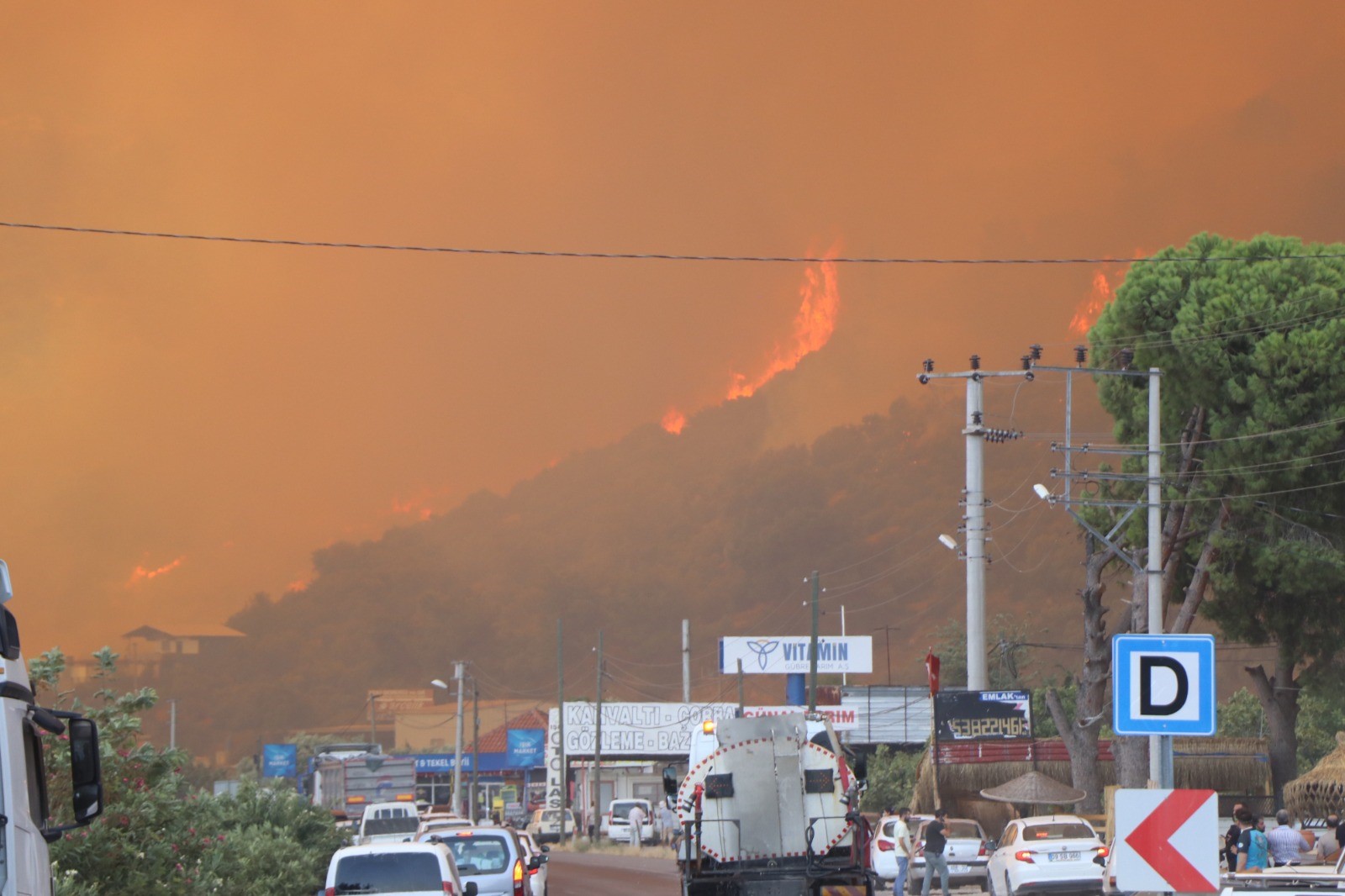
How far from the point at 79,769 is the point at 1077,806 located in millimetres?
39472

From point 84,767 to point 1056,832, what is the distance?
21137 millimetres

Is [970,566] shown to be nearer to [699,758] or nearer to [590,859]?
[590,859]

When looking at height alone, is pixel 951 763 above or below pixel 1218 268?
below

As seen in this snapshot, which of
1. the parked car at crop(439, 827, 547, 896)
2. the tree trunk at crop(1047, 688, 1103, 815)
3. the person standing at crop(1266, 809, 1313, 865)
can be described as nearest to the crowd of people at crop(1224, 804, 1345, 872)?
the person standing at crop(1266, 809, 1313, 865)

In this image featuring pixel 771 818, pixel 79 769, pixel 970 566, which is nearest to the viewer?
pixel 79 769

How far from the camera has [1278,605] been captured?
4803cm

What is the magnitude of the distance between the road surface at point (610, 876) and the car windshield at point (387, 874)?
1734 cm

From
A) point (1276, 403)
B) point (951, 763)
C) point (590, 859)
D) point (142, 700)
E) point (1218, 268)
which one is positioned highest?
point (1218, 268)

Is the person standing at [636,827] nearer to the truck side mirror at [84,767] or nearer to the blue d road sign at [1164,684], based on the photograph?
the blue d road sign at [1164,684]

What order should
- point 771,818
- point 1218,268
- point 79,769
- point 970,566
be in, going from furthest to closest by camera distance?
point 970,566 → point 1218,268 → point 771,818 → point 79,769

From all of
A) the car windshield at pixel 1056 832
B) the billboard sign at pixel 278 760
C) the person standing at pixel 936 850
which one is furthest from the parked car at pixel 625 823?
the billboard sign at pixel 278 760

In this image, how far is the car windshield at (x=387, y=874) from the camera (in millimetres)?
16688

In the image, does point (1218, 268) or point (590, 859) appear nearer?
point (1218, 268)

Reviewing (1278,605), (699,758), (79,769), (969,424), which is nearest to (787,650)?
(969,424)
